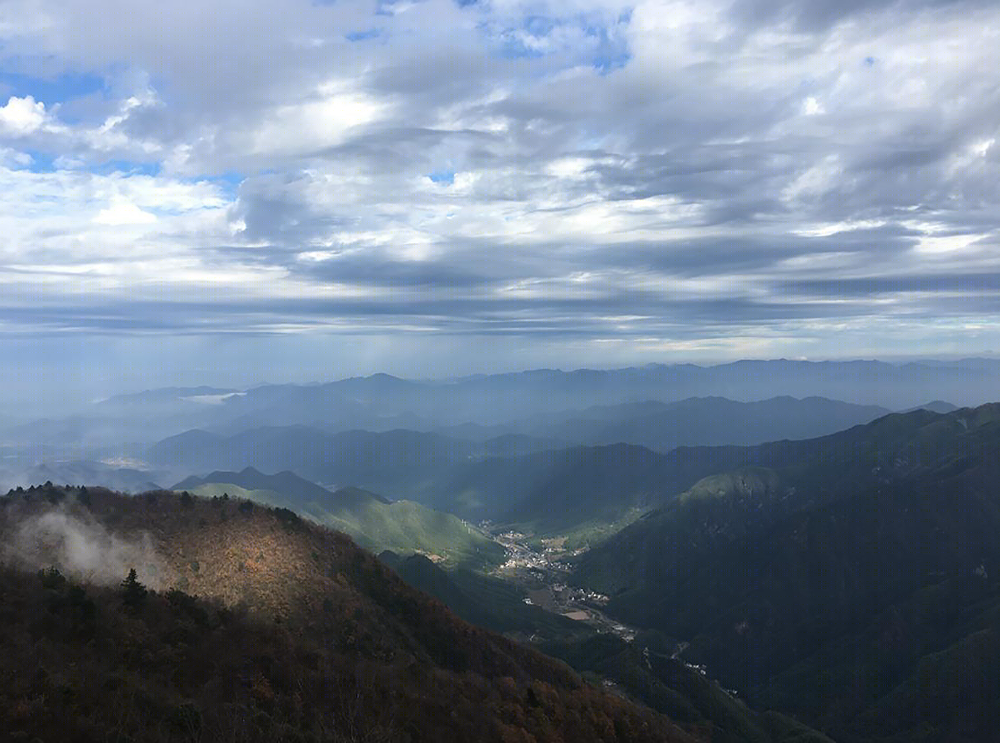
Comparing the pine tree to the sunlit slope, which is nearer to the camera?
the sunlit slope

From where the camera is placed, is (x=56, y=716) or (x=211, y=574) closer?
(x=56, y=716)

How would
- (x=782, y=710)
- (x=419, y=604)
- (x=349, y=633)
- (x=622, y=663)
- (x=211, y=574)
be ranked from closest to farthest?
(x=349, y=633) → (x=211, y=574) → (x=419, y=604) → (x=622, y=663) → (x=782, y=710)

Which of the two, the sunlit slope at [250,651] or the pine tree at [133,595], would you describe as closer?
the sunlit slope at [250,651]

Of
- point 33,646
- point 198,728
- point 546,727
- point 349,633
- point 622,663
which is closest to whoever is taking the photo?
point 198,728

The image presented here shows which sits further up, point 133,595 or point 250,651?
point 133,595

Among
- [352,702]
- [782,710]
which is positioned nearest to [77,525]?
[352,702]

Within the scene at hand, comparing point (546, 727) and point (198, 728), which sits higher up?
point (198, 728)

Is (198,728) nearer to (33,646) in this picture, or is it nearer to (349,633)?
(33,646)

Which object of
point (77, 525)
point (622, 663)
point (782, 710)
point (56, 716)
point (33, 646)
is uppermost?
point (56, 716)

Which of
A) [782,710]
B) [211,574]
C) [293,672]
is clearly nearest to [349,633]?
[211,574]

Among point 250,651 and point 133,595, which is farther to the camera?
point 133,595
